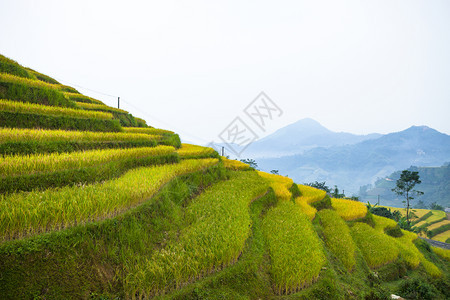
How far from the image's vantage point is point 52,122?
6367 millimetres

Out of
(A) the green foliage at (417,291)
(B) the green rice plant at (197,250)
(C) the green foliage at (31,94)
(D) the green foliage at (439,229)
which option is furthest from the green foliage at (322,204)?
(D) the green foliage at (439,229)

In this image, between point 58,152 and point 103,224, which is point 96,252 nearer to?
point 103,224

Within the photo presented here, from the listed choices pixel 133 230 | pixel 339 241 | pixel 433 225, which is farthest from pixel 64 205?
pixel 433 225

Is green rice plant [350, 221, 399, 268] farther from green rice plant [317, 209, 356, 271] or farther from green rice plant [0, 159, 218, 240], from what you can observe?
green rice plant [0, 159, 218, 240]

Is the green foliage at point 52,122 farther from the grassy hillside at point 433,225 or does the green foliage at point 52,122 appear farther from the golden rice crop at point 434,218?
the golden rice crop at point 434,218

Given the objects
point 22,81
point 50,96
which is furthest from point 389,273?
point 22,81

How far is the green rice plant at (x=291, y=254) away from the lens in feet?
13.1

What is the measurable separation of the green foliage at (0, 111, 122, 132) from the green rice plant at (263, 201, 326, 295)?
253 inches

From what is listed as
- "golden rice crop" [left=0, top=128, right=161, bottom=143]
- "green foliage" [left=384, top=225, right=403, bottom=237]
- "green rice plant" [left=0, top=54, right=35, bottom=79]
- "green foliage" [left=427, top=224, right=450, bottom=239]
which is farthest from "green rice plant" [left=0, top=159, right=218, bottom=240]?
"green foliage" [left=427, top=224, right=450, bottom=239]

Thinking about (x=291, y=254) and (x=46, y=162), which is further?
(x=291, y=254)

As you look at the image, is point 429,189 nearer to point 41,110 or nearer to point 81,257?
point 81,257

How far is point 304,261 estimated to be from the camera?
428 cm

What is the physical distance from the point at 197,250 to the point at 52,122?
5914 millimetres

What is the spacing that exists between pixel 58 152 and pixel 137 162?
186 cm
